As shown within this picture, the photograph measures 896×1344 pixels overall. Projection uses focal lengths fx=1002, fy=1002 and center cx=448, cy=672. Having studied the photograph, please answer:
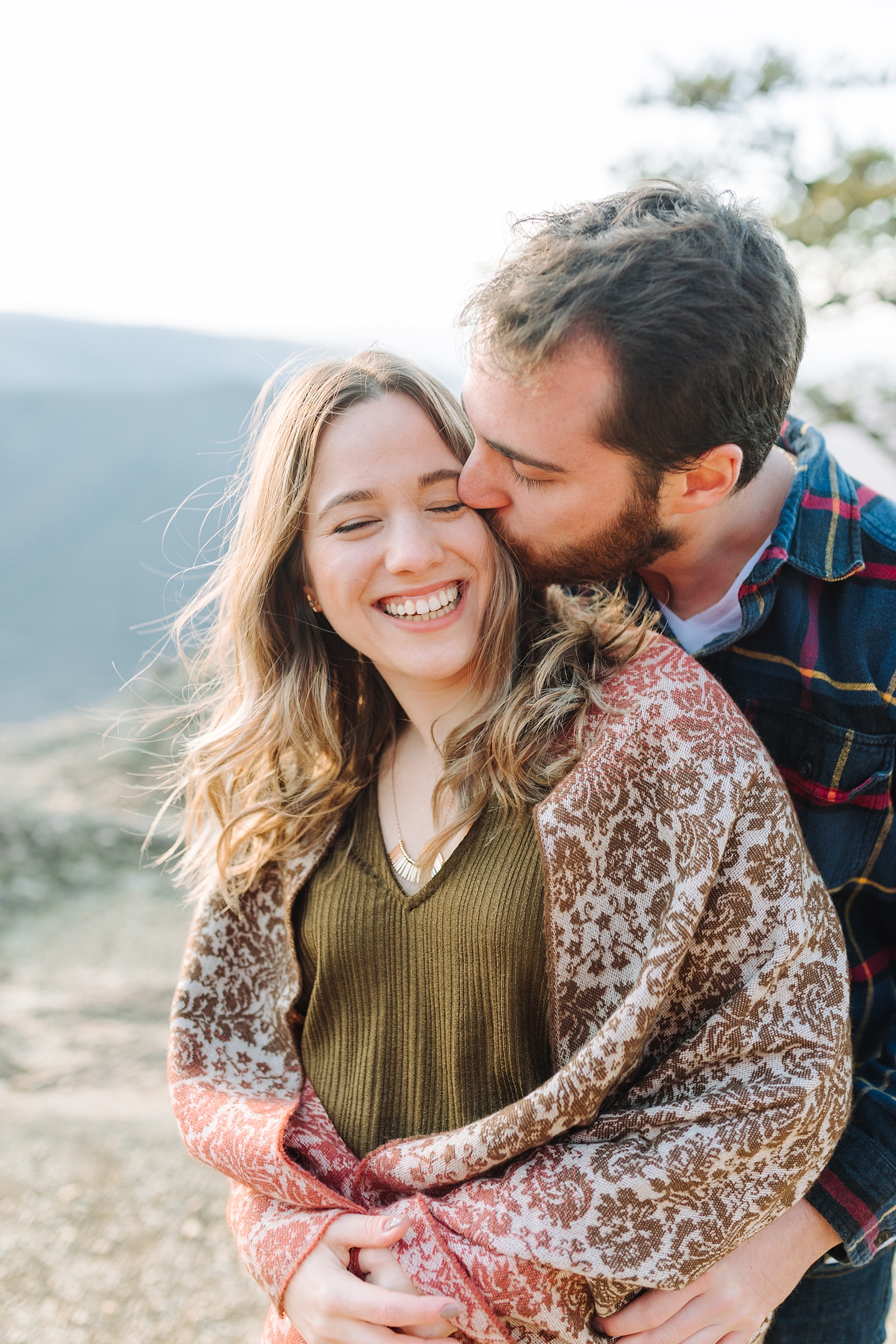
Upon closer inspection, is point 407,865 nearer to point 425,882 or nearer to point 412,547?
point 425,882

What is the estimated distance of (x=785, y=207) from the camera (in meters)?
6.84

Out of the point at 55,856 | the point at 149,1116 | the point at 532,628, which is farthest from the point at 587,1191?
the point at 55,856

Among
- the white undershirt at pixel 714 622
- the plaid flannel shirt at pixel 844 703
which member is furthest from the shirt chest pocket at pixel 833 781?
the white undershirt at pixel 714 622

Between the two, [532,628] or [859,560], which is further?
[532,628]

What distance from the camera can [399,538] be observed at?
1.48 m

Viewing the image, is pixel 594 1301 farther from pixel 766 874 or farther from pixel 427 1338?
pixel 766 874

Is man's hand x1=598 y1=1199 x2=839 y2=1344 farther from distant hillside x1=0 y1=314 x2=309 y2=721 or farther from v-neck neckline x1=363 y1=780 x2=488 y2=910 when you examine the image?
distant hillside x1=0 y1=314 x2=309 y2=721

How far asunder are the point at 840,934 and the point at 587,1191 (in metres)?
0.45

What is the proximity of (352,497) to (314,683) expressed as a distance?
1.30 ft

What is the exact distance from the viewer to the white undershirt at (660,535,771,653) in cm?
162

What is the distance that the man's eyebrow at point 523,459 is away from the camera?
1.52m

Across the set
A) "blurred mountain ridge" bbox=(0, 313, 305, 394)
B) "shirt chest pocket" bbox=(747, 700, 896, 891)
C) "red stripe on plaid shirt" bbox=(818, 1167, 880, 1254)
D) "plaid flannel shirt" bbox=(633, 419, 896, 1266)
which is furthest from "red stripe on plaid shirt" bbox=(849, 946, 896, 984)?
"blurred mountain ridge" bbox=(0, 313, 305, 394)

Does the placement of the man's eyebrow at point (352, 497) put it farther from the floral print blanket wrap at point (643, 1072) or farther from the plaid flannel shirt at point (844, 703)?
the plaid flannel shirt at point (844, 703)

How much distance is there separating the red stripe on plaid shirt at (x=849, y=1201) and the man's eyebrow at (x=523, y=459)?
1.09 meters
